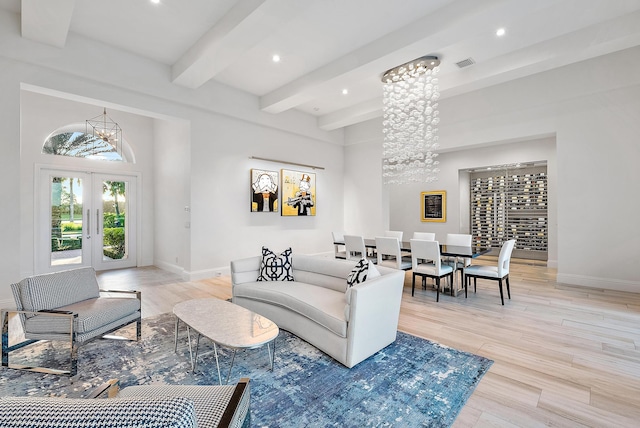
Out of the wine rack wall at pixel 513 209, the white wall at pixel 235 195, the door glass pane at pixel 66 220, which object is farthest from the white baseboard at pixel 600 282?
the door glass pane at pixel 66 220

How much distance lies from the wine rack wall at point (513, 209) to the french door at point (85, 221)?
8921 mm

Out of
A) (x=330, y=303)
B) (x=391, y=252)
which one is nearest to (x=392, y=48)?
(x=391, y=252)

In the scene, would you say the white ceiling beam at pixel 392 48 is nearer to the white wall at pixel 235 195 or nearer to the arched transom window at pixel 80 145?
the white wall at pixel 235 195

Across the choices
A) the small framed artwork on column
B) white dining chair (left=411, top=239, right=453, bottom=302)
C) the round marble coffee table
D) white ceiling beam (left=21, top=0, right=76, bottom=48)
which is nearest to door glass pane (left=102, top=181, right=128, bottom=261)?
white ceiling beam (left=21, top=0, right=76, bottom=48)

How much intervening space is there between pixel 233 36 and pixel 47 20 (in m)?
2.11

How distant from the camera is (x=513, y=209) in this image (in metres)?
7.92

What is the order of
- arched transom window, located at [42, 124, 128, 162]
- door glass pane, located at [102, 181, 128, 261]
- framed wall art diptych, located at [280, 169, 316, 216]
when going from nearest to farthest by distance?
arched transom window, located at [42, 124, 128, 162], door glass pane, located at [102, 181, 128, 261], framed wall art diptych, located at [280, 169, 316, 216]

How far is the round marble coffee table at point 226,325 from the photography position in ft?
7.20

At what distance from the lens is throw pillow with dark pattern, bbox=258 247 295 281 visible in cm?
384

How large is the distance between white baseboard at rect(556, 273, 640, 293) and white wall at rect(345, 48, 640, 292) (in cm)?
1

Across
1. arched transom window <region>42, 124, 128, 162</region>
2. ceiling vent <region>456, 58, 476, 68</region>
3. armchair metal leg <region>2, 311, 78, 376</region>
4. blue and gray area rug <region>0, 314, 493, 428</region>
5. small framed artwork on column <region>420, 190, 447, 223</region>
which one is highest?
ceiling vent <region>456, 58, 476, 68</region>

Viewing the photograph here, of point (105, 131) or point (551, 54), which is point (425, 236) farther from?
point (105, 131)

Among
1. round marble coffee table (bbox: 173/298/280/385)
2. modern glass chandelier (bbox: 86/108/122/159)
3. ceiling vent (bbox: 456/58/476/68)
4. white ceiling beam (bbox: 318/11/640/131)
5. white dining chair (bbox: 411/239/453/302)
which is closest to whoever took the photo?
round marble coffee table (bbox: 173/298/280/385)

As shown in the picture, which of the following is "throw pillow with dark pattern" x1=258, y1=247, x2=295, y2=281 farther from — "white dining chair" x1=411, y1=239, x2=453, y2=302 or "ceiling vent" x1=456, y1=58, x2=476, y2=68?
"ceiling vent" x1=456, y1=58, x2=476, y2=68
